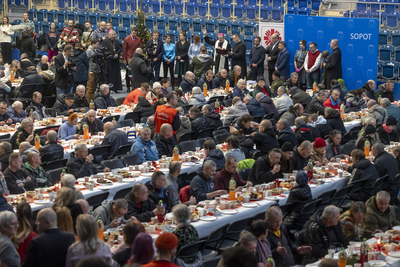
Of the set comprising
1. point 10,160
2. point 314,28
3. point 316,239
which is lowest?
point 316,239

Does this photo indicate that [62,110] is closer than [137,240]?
No

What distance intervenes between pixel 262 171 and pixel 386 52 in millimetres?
10979

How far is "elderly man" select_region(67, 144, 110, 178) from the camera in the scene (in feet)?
32.1

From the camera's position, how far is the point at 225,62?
19.4 metres

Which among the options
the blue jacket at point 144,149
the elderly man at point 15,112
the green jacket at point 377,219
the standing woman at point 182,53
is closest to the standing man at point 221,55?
the standing woman at point 182,53

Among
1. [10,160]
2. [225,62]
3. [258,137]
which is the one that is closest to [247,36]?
[225,62]

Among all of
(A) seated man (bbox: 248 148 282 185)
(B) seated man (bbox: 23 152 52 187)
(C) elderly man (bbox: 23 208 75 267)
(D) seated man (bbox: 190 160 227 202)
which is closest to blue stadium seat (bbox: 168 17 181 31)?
(A) seated man (bbox: 248 148 282 185)

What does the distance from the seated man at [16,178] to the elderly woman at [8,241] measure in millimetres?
2719

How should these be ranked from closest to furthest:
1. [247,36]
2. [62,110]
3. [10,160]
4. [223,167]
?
1. [10,160]
2. [223,167]
3. [62,110]
4. [247,36]

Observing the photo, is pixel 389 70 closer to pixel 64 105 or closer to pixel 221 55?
pixel 221 55

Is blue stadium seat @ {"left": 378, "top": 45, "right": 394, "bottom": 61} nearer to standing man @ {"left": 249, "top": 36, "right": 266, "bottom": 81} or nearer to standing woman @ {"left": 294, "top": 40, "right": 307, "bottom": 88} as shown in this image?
standing woman @ {"left": 294, "top": 40, "right": 307, "bottom": 88}

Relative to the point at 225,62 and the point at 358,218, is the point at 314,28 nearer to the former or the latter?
the point at 225,62

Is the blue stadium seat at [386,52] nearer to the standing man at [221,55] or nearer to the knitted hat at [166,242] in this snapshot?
the standing man at [221,55]

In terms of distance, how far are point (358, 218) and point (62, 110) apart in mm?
7734
